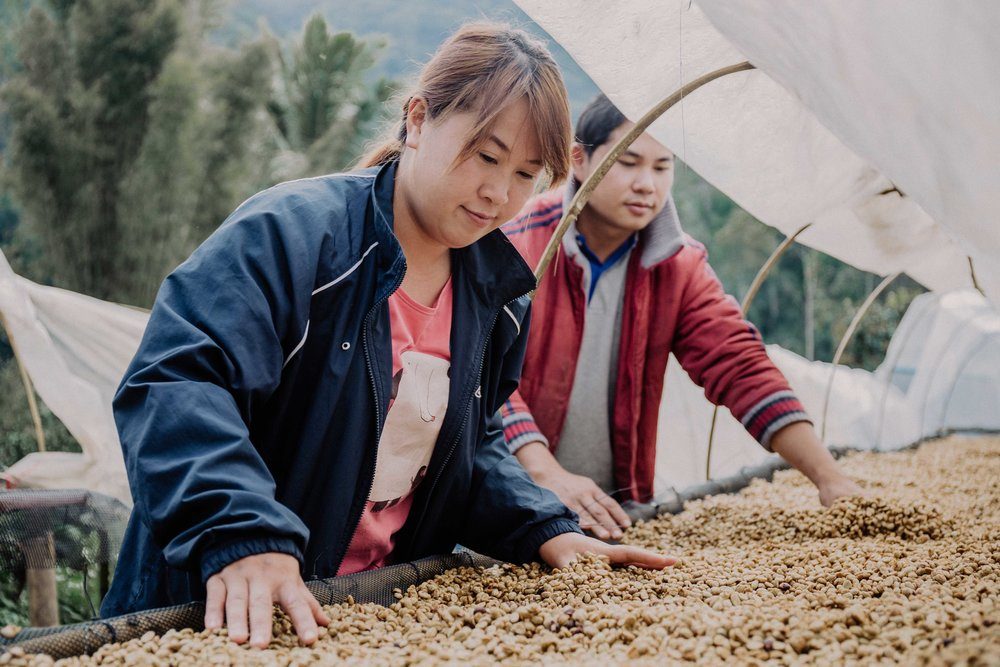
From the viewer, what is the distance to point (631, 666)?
40.5 inches

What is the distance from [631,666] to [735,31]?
3.14 ft

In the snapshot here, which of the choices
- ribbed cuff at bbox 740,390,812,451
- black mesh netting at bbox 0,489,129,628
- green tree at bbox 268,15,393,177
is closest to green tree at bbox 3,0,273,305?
green tree at bbox 268,15,393,177

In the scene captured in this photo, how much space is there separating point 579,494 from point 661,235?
0.85 metres

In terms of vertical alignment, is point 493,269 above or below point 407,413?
above

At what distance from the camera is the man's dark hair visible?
98.5 inches

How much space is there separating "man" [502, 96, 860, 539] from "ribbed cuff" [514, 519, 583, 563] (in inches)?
32.0

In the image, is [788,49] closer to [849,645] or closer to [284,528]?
[849,645]

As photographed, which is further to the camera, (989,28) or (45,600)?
(45,600)

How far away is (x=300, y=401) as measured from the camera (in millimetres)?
1330

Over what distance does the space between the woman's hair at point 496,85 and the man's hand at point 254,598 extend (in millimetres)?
690

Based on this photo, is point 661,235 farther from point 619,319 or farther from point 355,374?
point 355,374

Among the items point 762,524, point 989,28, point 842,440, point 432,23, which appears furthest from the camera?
point 432,23

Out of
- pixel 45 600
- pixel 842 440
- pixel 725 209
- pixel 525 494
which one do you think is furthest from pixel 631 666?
pixel 725 209

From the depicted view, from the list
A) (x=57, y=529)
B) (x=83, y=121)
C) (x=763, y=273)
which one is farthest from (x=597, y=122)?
(x=83, y=121)
